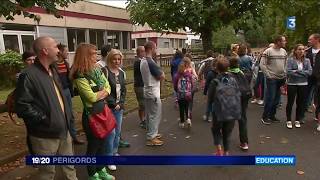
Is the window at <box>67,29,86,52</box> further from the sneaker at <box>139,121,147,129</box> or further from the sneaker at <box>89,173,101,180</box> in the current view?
the sneaker at <box>89,173,101,180</box>

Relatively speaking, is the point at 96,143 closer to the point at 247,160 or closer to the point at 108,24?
the point at 247,160

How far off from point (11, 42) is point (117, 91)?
57.7 ft

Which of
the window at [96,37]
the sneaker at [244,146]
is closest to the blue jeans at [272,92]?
the sneaker at [244,146]

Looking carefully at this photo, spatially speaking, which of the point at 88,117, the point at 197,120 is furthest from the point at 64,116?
the point at 197,120

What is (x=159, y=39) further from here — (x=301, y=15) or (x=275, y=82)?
(x=275, y=82)

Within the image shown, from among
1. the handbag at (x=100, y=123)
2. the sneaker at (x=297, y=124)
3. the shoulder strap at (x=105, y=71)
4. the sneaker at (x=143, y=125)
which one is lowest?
the sneaker at (x=143, y=125)

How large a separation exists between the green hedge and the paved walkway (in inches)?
306

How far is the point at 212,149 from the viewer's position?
6953 millimetres

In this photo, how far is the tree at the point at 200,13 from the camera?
18078 millimetres

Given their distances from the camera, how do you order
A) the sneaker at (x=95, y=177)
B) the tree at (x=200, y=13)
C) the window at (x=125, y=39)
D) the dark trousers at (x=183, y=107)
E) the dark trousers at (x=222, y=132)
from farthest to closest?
the window at (x=125, y=39), the tree at (x=200, y=13), the dark trousers at (x=183, y=107), the dark trousers at (x=222, y=132), the sneaker at (x=95, y=177)

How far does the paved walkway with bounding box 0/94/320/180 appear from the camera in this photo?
5.59m

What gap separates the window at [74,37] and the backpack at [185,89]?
754 inches

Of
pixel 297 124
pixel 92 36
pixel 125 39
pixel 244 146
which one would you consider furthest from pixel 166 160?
pixel 125 39

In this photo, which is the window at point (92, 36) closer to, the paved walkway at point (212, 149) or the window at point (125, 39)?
the window at point (125, 39)
